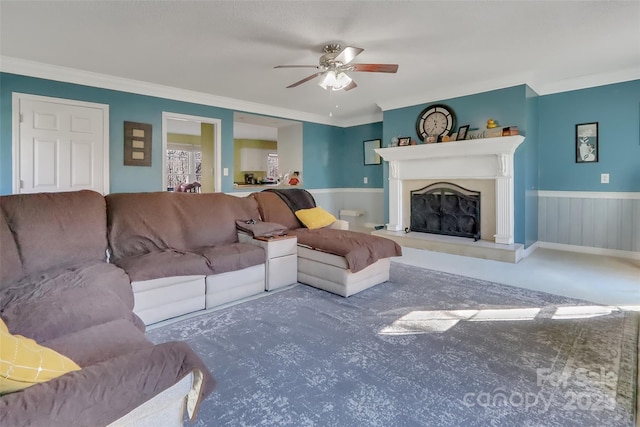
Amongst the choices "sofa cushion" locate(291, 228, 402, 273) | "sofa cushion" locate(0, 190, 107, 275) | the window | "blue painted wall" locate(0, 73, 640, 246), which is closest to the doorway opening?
the window

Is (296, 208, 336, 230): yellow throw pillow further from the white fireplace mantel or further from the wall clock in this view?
the wall clock

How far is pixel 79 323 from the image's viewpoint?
159 cm

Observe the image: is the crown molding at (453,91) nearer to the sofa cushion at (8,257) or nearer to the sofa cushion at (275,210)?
the sofa cushion at (275,210)

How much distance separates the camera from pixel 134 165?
465 centimetres

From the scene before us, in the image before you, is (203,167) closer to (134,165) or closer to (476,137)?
(134,165)

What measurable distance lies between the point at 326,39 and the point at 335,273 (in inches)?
87.8

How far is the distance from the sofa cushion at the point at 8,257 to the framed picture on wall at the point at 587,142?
6.25 m

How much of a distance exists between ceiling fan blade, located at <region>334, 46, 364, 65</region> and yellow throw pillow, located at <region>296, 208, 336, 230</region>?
1.94 m

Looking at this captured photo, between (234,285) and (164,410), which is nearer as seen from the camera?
(164,410)

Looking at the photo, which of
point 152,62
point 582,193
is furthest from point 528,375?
point 152,62

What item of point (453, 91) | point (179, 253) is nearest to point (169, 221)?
point (179, 253)

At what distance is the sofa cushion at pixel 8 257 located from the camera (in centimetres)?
222

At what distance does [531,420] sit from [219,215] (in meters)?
3.11

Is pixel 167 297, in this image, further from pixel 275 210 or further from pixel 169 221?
pixel 275 210
